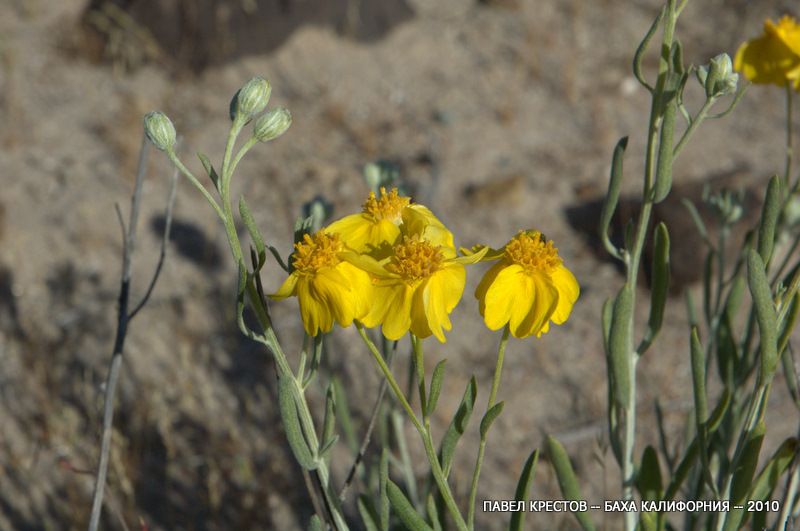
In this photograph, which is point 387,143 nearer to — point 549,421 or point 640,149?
point 640,149

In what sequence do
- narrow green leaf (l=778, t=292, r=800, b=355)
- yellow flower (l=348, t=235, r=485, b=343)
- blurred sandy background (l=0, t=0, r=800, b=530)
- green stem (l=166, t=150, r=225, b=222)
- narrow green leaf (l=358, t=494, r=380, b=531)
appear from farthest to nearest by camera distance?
blurred sandy background (l=0, t=0, r=800, b=530) → narrow green leaf (l=358, t=494, r=380, b=531) → narrow green leaf (l=778, t=292, r=800, b=355) → yellow flower (l=348, t=235, r=485, b=343) → green stem (l=166, t=150, r=225, b=222)

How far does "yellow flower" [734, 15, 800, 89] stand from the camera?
169 cm

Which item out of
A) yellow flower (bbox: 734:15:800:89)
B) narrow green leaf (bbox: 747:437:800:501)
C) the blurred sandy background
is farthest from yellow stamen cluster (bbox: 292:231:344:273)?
the blurred sandy background

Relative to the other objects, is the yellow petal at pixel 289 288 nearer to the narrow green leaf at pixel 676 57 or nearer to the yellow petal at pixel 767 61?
the narrow green leaf at pixel 676 57

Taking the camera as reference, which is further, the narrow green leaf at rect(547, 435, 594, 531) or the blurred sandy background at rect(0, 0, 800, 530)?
the blurred sandy background at rect(0, 0, 800, 530)

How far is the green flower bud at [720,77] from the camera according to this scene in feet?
4.35

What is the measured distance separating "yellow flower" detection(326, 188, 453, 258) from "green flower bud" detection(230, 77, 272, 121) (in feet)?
0.67

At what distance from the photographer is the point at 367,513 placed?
1.48 metres

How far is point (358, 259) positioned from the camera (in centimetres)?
118

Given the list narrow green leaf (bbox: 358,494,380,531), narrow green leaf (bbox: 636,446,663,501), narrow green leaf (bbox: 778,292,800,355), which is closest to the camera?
narrow green leaf (bbox: 778,292,800,355)

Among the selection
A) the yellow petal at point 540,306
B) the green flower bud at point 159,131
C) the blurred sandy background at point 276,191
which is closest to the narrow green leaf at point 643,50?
the yellow petal at point 540,306

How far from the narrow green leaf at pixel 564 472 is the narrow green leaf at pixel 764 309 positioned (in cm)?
41

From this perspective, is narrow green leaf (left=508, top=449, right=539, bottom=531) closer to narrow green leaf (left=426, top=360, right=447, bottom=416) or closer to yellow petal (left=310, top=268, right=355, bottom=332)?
narrow green leaf (left=426, top=360, right=447, bottom=416)

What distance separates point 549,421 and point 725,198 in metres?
1.39
